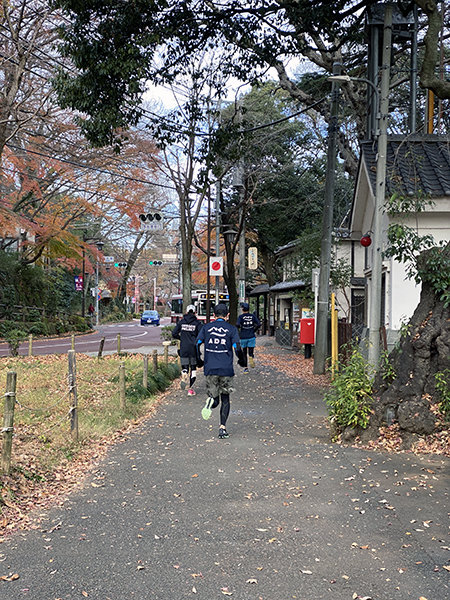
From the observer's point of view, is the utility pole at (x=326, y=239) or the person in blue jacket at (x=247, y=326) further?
the person in blue jacket at (x=247, y=326)

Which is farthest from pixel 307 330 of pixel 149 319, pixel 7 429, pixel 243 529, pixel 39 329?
pixel 149 319

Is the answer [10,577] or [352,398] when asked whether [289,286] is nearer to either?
[352,398]

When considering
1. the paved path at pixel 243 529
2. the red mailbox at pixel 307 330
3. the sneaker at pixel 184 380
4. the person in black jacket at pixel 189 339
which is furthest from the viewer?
the red mailbox at pixel 307 330

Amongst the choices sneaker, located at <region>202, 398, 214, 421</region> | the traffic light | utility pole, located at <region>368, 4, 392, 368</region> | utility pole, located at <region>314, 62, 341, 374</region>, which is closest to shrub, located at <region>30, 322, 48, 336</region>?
the traffic light

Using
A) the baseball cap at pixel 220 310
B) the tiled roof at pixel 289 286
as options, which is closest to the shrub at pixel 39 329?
the tiled roof at pixel 289 286

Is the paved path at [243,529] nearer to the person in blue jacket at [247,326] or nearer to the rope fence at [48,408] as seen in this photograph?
the rope fence at [48,408]

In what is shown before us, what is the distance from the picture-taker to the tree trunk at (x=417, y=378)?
25.3 ft

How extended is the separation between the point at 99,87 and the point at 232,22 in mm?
2951

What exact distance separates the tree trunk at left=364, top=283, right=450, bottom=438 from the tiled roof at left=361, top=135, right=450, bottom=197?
367cm

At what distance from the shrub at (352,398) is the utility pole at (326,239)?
7573mm

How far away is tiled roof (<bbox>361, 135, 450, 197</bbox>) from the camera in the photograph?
11.6m

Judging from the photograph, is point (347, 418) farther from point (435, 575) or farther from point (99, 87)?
point (99, 87)

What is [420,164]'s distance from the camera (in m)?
12.4

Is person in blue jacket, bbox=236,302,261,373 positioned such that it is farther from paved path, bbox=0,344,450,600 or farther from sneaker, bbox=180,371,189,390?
paved path, bbox=0,344,450,600
